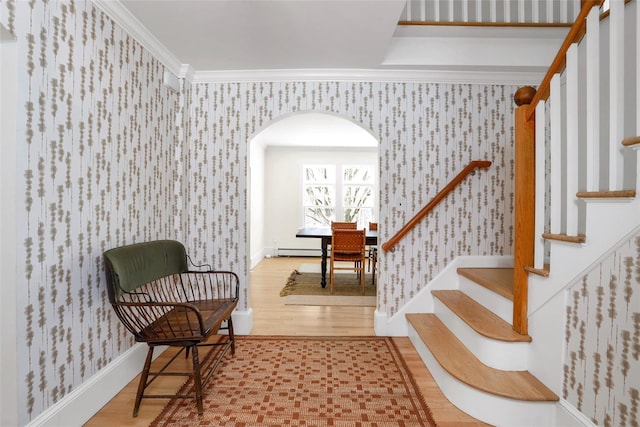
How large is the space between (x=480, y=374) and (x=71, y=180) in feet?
8.30

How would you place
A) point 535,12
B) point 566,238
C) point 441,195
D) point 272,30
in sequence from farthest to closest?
point 441,195, point 535,12, point 272,30, point 566,238

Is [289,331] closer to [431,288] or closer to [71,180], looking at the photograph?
[431,288]

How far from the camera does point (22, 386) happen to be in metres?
1.60

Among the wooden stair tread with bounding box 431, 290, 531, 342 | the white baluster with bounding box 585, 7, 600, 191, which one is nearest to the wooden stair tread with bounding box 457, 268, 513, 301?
the wooden stair tread with bounding box 431, 290, 531, 342

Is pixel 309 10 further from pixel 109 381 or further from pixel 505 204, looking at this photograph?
pixel 109 381

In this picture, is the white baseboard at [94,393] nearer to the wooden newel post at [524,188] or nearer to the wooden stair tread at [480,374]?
the wooden stair tread at [480,374]

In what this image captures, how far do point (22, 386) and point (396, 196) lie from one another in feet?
9.29

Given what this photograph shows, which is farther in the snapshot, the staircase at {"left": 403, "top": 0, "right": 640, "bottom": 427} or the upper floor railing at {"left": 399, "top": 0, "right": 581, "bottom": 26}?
the upper floor railing at {"left": 399, "top": 0, "right": 581, "bottom": 26}

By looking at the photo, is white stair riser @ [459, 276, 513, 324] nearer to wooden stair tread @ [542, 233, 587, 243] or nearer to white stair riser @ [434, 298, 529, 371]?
white stair riser @ [434, 298, 529, 371]

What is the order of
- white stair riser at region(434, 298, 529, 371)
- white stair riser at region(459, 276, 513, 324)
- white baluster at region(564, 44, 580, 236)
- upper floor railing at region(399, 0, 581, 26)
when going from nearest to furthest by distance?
white baluster at region(564, 44, 580, 236) < white stair riser at region(434, 298, 529, 371) < white stair riser at region(459, 276, 513, 324) < upper floor railing at region(399, 0, 581, 26)

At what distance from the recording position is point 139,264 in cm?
227

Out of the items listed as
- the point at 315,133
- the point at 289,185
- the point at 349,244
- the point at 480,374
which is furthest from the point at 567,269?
the point at 289,185

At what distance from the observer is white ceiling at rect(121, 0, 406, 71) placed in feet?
7.37

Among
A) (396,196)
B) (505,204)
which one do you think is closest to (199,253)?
(396,196)
